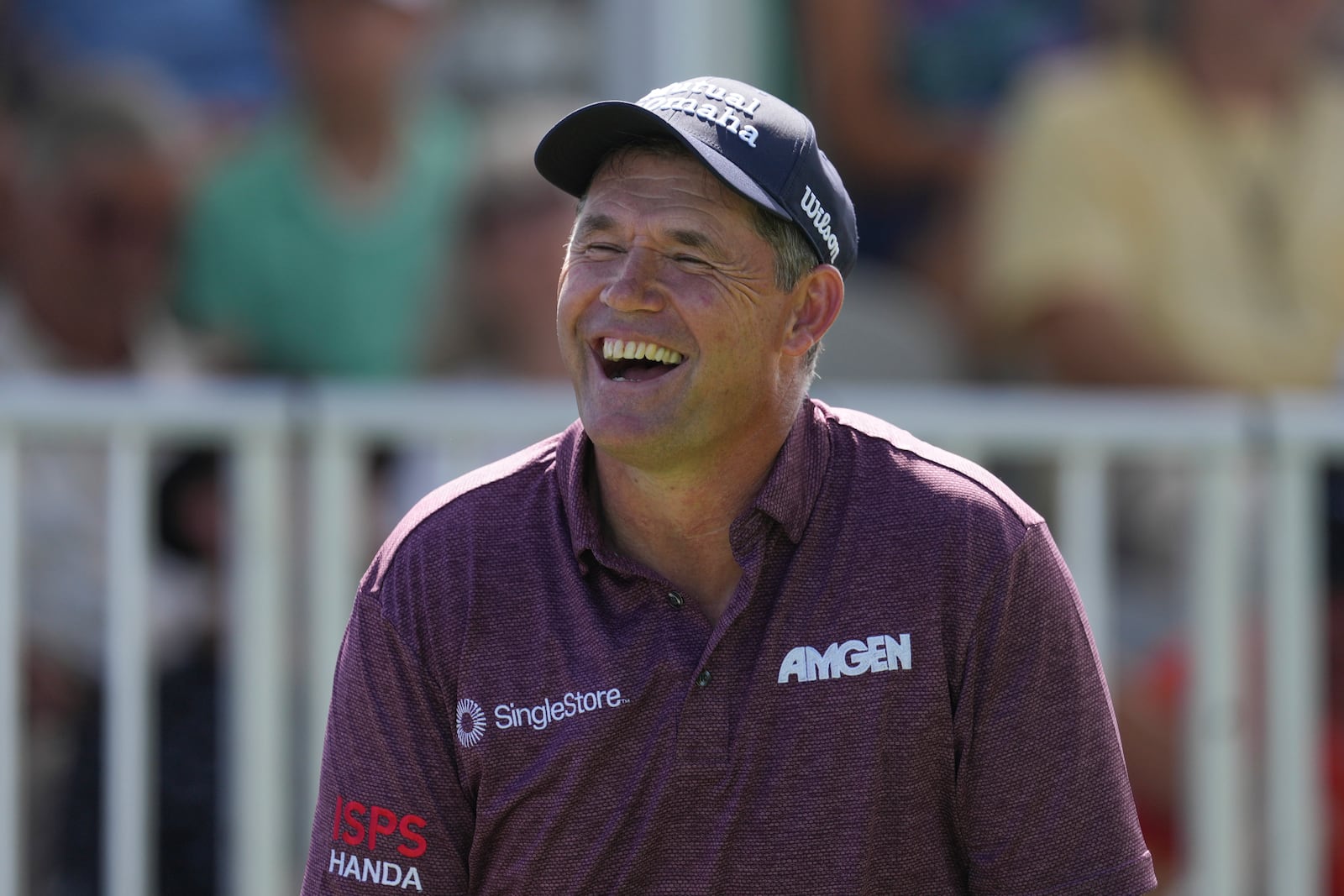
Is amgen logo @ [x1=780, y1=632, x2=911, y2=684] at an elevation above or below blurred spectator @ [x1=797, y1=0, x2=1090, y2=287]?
below

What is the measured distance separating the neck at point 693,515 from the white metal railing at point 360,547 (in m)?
1.41

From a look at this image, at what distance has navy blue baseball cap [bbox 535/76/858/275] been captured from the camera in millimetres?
2010

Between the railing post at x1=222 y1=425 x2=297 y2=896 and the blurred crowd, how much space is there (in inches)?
7.8

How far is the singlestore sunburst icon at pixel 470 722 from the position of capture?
6.70 feet

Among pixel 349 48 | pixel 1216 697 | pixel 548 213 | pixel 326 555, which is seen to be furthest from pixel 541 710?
pixel 349 48

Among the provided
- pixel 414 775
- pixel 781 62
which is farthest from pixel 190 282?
pixel 414 775

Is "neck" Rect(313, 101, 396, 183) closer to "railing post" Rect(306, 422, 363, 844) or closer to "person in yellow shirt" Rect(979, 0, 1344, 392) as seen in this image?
"railing post" Rect(306, 422, 363, 844)

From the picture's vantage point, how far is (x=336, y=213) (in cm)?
441

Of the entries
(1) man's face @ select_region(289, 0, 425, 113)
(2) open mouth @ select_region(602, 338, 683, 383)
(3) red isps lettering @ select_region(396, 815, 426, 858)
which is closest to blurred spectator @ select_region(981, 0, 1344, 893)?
(1) man's face @ select_region(289, 0, 425, 113)

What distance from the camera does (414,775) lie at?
80.8 inches

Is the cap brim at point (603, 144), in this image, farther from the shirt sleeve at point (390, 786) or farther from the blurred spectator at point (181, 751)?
the blurred spectator at point (181, 751)

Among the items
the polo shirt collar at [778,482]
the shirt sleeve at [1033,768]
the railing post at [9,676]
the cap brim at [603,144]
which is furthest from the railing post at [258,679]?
the shirt sleeve at [1033,768]

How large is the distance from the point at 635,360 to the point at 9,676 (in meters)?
1.93

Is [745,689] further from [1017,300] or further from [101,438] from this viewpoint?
[1017,300]
